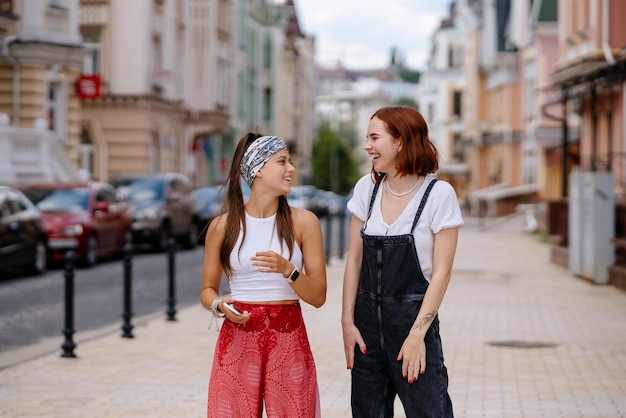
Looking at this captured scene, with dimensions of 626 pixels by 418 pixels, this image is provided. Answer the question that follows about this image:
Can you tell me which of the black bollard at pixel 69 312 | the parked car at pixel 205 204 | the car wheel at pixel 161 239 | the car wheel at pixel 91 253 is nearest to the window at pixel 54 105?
the parked car at pixel 205 204

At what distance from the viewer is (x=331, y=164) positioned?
386 feet

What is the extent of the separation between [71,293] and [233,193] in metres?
6.56

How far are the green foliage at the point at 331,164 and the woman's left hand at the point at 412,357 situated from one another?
111 metres

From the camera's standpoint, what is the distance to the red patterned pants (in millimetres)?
5207

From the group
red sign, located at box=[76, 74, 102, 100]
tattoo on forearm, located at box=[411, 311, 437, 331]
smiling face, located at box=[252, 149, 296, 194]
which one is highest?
red sign, located at box=[76, 74, 102, 100]

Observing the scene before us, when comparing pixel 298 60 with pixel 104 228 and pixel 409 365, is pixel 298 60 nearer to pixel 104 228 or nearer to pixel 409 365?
pixel 104 228

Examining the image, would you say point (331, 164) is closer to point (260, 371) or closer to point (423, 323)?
point (260, 371)

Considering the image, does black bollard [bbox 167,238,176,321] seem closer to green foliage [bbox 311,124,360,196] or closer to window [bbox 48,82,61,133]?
window [bbox 48,82,61,133]

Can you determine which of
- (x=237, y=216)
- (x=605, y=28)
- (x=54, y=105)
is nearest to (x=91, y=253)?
(x=605, y=28)

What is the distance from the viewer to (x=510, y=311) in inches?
632

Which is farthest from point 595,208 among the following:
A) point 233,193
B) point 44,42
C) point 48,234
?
point 44,42

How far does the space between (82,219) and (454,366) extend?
13.9 m

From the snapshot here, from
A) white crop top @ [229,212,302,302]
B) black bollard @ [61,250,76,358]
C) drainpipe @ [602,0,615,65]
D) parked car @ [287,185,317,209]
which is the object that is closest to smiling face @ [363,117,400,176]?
white crop top @ [229,212,302,302]

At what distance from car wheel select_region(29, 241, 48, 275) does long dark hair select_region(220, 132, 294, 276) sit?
16473mm
